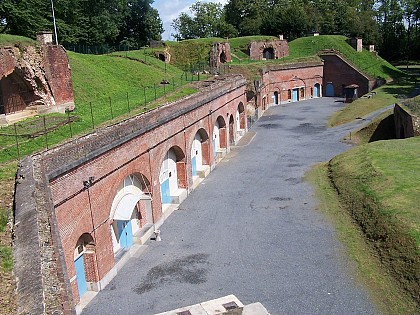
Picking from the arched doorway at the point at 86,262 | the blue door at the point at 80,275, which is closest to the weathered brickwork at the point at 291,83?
the arched doorway at the point at 86,262

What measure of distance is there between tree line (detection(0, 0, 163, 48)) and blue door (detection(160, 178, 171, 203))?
74.7 ft

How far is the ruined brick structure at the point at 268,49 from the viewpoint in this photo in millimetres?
56438

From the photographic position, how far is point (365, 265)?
15.7m

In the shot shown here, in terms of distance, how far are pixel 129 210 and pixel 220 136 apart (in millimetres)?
16647

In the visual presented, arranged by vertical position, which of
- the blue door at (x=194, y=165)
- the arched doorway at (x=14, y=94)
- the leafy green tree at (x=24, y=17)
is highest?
the leafy green tree at (x=24, y=17)

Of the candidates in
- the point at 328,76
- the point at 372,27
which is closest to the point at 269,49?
the point at 328,76

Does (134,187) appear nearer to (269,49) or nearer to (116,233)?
(116,233)

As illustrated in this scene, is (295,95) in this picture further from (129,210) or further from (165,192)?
(129,210)

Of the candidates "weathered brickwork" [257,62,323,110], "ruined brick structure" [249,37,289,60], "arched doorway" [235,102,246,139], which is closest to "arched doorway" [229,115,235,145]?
"arched doorway" [235,102,246,139]

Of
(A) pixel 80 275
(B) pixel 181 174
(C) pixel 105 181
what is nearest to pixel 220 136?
(B) pixel 181 174

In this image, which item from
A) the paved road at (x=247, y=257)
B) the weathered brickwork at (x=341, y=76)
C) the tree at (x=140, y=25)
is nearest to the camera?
the paved road at (x=247, y=257)

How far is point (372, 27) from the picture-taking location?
6794 centimetres

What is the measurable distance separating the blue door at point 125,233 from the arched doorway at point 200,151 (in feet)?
29.9

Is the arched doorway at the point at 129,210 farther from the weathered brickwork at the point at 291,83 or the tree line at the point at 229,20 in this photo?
the weathered brickwork at the point at 291,83
